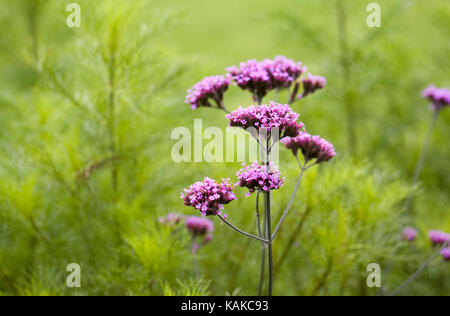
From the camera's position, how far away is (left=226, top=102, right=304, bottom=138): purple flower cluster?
1.07m

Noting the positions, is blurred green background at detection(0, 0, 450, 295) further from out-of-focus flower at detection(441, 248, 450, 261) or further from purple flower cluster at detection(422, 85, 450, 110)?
purple flower cluster at detection(422, 85, 450, 110)

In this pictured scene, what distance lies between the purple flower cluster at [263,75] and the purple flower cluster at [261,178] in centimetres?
34

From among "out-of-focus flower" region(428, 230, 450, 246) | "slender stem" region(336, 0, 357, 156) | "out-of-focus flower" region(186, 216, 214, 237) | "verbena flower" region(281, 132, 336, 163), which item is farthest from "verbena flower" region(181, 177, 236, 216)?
"slender stem" region(336, 0, 357, 156)

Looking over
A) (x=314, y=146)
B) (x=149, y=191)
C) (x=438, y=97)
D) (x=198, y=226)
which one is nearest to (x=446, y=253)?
(x=438, y=97)

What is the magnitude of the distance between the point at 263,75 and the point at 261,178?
393 mm

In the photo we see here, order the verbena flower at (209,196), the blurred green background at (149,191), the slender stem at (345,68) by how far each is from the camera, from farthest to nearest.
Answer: the slender stem at (345,68), the blurred green background at (149,191), the verbena flower at (209,196)

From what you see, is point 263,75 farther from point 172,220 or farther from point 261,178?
point 172,220

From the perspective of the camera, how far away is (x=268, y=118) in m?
1.07

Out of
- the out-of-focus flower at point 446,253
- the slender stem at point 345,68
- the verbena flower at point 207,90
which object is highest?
the slender stem at point 345,68

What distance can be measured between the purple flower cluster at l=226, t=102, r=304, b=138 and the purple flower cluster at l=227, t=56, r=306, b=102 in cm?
22

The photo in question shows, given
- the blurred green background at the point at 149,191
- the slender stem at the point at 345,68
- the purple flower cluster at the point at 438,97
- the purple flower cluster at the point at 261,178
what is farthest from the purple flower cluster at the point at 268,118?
the slender stem at the point at 345,68

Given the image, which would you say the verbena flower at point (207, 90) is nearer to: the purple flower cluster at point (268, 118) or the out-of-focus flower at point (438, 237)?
the purple flower cluster at point (268, 118)

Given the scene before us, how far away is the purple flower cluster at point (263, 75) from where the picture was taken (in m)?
1.32

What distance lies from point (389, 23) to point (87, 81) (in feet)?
6.63
